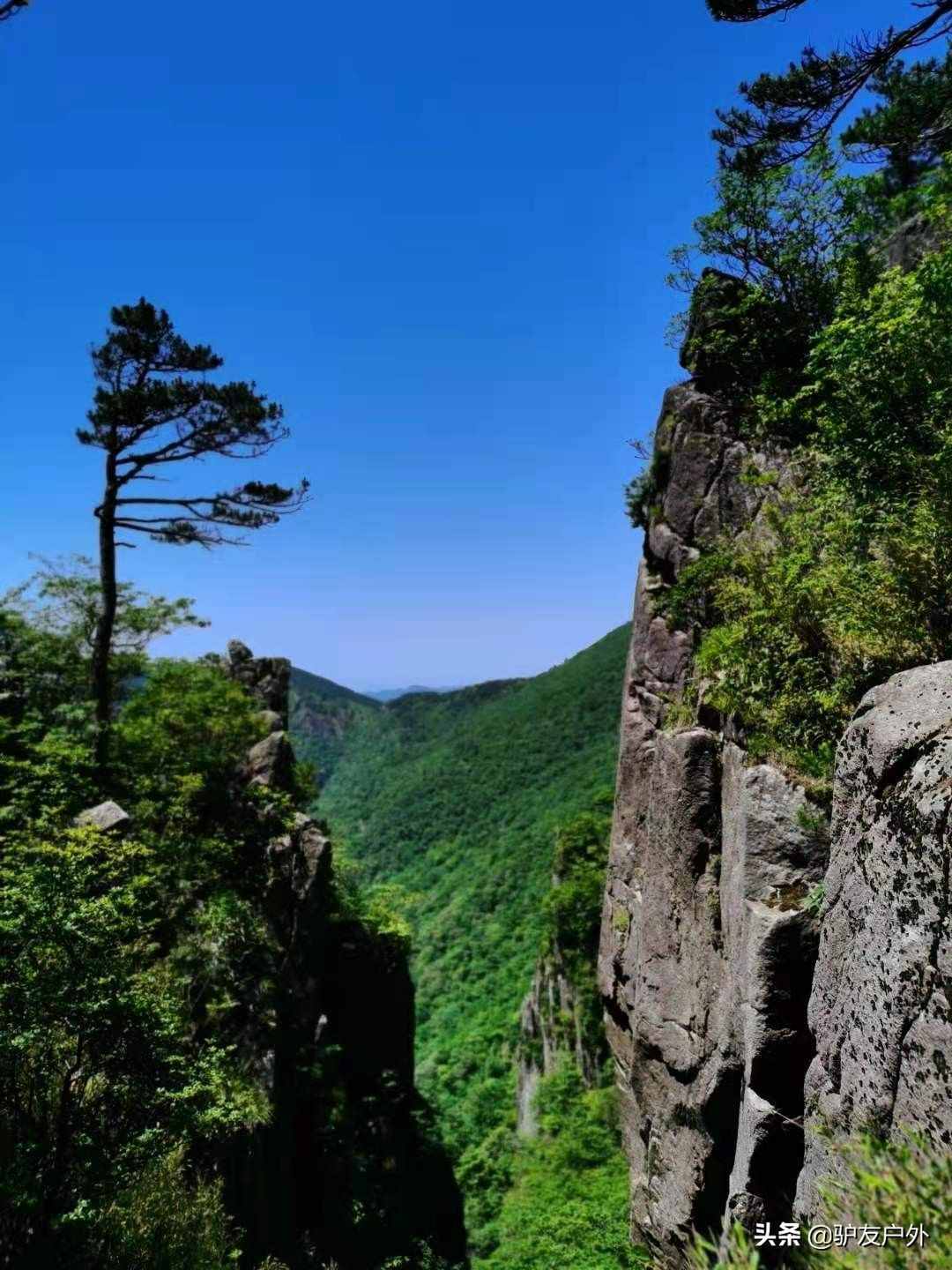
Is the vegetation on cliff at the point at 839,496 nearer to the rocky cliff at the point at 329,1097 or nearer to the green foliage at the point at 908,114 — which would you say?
the green foliage at the point at 908,114

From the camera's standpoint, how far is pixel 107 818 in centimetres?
1201

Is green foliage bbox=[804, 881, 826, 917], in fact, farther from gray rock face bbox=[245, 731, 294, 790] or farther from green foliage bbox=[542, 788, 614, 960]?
green foliage bbox=[542, 788, 614, 960]

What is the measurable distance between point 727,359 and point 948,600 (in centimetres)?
724

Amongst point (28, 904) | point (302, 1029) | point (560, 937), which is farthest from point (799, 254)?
point (560, 937)

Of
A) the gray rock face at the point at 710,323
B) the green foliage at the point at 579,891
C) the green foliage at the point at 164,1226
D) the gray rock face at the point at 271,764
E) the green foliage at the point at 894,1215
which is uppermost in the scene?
the gray rock face at the point at 710,323

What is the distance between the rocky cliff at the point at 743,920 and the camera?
4.24 metres

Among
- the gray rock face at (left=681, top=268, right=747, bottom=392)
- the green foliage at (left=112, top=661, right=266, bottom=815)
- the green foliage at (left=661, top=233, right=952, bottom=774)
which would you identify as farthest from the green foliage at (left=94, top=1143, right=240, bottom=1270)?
the gray rock face at (left=681, top=268, right=747, bottom=392)

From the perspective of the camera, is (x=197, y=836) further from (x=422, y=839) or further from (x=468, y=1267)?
(x=422, y=839)

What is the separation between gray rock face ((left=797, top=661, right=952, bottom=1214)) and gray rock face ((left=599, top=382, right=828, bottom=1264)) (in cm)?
83

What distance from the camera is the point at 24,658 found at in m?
17.9

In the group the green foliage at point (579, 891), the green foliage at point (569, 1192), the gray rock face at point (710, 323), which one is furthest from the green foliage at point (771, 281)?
the green foliage at point (579, 891)

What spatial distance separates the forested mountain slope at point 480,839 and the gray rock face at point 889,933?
1716 cm

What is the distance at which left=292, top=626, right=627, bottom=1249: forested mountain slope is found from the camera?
44.2 m

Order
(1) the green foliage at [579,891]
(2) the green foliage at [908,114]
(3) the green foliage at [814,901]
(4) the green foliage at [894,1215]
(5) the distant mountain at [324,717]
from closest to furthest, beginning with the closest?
(4) the green foliage at [894,1215] → (3) the green foliage at [814,901] → (2) the green foliage at [908,114] → (1) the green foliage at [579,891] → (5) the distant mountain at [324,717]
